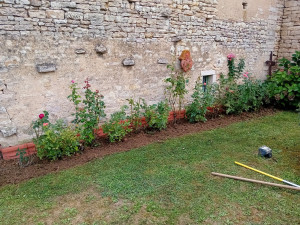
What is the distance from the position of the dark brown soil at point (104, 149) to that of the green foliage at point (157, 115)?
8.4 inches

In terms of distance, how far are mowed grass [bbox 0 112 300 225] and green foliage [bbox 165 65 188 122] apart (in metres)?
1.60

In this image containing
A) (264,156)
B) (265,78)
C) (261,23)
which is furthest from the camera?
(265,78)

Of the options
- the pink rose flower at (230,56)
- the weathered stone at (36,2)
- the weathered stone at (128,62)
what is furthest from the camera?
the pink rose flower at (230,56)

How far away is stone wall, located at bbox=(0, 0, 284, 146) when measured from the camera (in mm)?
3858

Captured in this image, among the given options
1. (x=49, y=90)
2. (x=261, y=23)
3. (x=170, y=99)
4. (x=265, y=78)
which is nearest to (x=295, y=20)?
(x=261, y=23)

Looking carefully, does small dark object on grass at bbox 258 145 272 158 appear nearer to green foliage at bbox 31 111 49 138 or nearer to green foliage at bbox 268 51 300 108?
green foliage at bbox 268 51 300 108

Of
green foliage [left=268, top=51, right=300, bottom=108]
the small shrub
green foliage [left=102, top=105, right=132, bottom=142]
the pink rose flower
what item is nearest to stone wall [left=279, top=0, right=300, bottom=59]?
green foliage [left=268, top=51, right=300, bottom=108]

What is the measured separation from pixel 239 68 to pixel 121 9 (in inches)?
166

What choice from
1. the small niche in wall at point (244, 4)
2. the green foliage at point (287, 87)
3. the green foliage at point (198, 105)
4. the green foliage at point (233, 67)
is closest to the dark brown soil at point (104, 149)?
the green foliage at point (198, 105)

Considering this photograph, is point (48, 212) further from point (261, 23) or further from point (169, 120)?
point (261, 23)

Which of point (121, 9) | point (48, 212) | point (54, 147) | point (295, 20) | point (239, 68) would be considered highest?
point (295, 20)

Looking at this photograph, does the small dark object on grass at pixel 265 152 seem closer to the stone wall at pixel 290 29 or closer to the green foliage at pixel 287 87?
the green foliage at pixel 287 87

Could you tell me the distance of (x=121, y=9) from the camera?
4750mm

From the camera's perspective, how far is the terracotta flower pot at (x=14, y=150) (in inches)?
155
